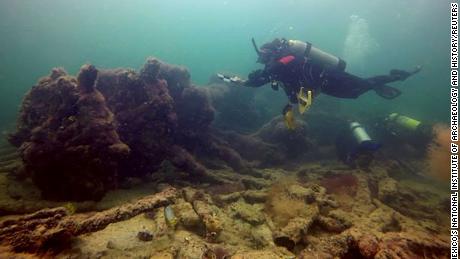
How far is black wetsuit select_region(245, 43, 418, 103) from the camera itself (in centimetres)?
844

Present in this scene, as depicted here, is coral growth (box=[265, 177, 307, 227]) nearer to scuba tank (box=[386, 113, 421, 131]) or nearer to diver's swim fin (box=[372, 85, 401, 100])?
diver's swim fin (box=[372, 85, 401, 100])

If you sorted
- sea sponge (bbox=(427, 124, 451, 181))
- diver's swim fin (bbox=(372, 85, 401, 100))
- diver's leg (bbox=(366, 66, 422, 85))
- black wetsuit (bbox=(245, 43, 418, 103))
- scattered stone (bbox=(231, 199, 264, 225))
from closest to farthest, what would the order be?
scattered stone (bbox=(231, 199, 264, 225)) < black wetsuit (bbox=(245, 43, 418, 103)) < sea sponge (bbox=(427, 124, 451, 181)) < diver's leg (bbox=(366, 66, 422, 85)) < diver's swim fin (bbox=(372, 85, 401, 100))

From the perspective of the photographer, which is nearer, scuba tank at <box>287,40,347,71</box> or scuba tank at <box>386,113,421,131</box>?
scuba tank at <box>287,40,347,71</box>

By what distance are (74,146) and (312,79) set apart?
6.97 m

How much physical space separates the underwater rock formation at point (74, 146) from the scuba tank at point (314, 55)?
621cm

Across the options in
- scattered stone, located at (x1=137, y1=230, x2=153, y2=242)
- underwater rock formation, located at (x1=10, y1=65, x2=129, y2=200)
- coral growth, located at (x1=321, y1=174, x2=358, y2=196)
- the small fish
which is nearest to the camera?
scattered stone, located at (x1=137, y1=230, x2=153, y2=242)

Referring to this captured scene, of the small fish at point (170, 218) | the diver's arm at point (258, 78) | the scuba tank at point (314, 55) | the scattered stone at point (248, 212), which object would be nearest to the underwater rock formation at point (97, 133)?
the small fish at point (170, 218)

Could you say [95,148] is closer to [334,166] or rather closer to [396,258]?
[396,258]

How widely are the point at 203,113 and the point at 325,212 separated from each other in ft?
18.0

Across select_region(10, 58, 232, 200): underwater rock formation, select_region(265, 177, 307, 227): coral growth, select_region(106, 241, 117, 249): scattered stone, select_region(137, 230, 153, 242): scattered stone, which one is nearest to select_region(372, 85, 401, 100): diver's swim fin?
select_region(10, 58, 232, 200): underwater rock formation

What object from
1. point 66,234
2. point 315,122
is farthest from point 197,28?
point 66,234

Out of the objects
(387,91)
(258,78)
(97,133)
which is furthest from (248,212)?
(387,91)

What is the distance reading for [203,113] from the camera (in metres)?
9.84

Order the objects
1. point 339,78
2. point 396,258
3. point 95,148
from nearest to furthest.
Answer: point 396,258 < point 95,148 < point 339,78
